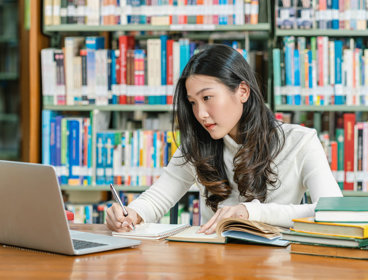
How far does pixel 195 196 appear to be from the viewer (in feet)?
9.02

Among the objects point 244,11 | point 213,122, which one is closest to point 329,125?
point 244,11

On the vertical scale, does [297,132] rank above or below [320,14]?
below

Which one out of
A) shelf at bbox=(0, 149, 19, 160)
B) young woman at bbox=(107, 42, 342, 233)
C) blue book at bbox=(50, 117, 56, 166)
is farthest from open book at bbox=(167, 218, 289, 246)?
Answer: shelf at bbox=(0, 149, 19, 160)

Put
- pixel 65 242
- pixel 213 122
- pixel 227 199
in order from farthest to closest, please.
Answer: pixel 227 199
pixel 213 122
pixel 65 242

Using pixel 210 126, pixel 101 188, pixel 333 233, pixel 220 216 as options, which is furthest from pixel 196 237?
pixel 101 188

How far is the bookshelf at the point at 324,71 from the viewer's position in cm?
261

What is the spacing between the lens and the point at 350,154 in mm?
2625

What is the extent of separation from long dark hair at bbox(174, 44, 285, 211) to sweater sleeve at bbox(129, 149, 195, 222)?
7 centimetres

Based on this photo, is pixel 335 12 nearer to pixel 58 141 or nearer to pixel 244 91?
pixel 244 91

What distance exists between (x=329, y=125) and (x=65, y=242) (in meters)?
1.96

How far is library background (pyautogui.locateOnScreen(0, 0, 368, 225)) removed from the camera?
103 inches

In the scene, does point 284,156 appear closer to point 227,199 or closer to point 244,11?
point 227,199

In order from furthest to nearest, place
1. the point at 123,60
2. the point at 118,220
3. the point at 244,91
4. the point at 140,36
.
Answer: the point at 140,36, the point at 123,60, the point at 244,91, the point at 118,220

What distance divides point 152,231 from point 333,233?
0.46 metres
